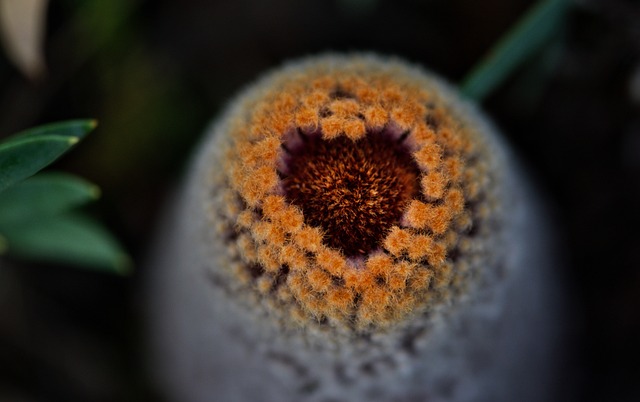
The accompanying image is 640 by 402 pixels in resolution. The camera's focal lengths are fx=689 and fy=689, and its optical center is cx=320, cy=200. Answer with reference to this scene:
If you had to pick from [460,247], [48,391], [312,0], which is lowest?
[48,391]

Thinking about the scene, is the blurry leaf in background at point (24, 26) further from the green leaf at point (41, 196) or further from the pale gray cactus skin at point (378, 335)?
the pale gray cactus skin at point (378, 335)

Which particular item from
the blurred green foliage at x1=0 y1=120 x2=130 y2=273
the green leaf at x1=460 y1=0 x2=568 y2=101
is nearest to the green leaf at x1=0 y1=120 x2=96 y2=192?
the blurred green foliage at x1=0 y1=120 x2=130 y2=273

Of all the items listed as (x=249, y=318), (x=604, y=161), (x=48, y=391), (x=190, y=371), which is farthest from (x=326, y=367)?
(x=604, y=161)

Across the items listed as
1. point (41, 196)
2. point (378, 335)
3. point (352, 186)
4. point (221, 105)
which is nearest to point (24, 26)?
point (41, 196)

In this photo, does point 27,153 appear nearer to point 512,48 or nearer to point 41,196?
point 41,196

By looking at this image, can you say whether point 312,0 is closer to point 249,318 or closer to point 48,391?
point 249,318

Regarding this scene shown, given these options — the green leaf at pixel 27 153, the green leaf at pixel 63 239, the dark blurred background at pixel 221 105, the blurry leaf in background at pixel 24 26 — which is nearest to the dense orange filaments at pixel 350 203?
the green leaf at pixel 27 153
